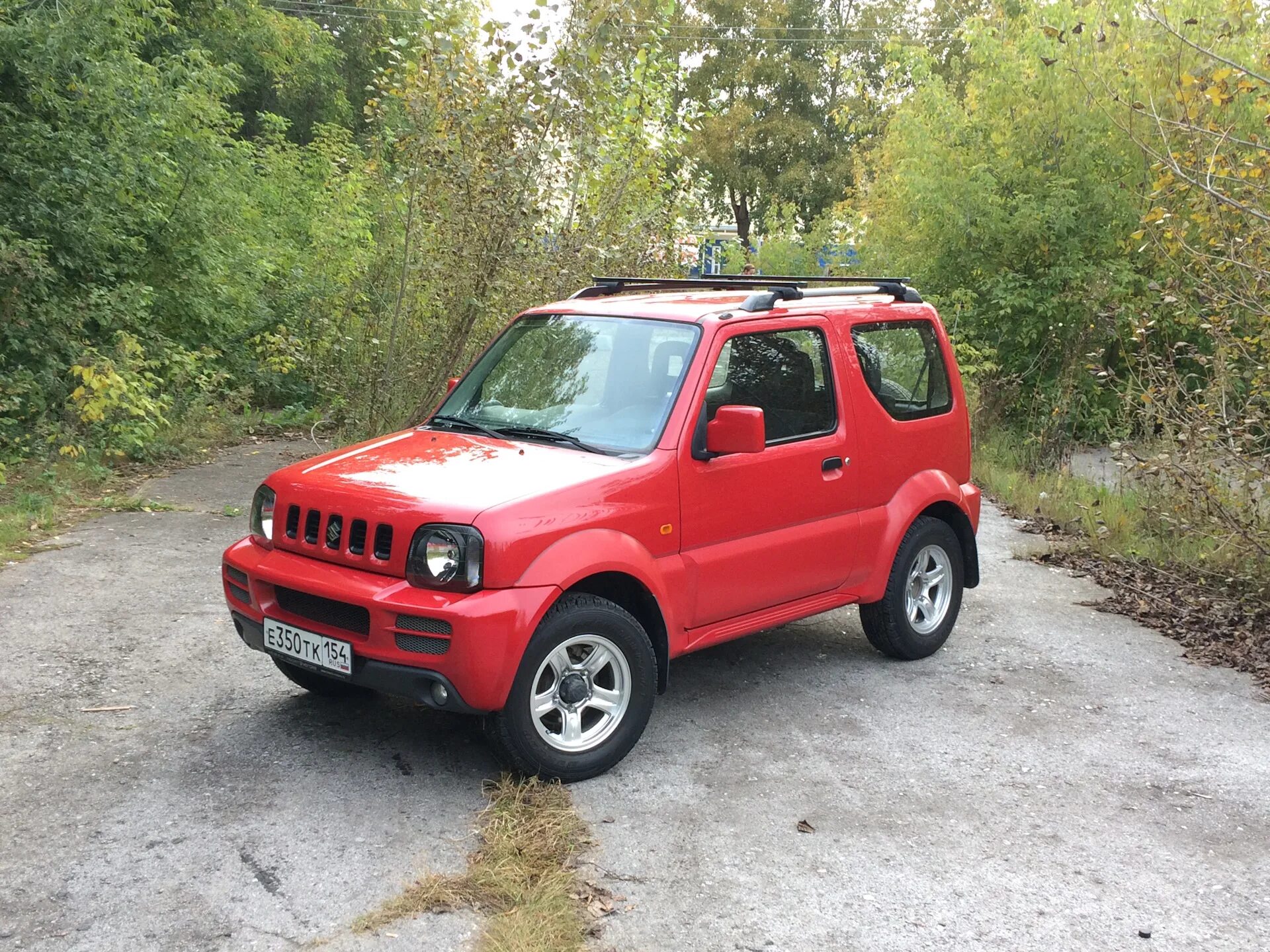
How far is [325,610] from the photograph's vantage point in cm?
468

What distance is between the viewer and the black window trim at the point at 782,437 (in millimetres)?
5176

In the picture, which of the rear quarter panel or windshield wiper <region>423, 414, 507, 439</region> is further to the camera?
the rear quarter panel

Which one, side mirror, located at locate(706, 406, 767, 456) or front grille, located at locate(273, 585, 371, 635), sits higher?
side mirror, located at locate(706, 406, 767, 456)

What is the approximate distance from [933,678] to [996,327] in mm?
10104

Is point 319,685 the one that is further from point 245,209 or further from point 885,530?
point 245,209

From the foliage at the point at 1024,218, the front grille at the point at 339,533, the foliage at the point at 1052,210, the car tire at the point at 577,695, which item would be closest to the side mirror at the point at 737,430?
the car tire at the point at 577,695

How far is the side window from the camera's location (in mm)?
5461

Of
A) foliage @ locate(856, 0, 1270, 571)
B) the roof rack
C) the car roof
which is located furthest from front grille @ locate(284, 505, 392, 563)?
foliage @ locate(856, 0, 1270, 571)

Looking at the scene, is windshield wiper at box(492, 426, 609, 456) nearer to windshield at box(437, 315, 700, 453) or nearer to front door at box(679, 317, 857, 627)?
windshield at box(437, 315, 700, 453)

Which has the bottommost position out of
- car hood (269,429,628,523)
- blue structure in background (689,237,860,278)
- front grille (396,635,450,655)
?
front grille (396,635,450,655)

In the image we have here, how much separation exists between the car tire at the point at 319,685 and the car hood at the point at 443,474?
35.5 inches

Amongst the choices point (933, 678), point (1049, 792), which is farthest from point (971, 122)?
point (1049, 792)

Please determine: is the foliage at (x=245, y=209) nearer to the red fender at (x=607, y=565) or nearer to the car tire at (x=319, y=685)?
the car tire at (x=319, y=685)

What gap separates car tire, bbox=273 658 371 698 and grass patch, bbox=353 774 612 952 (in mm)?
1313
